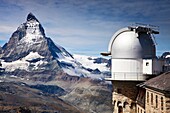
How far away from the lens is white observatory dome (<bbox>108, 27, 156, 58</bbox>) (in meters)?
44.0

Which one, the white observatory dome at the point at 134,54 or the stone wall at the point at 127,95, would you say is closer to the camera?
the white observatory dome at the point at 134,54

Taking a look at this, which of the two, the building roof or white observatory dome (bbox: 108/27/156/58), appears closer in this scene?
the building roof

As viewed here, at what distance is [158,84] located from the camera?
35.1 m

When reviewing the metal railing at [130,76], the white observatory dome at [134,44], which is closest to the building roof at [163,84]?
the metal railing at [130,76]

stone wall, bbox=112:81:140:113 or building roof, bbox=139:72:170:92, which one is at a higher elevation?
building roof, bbox=139:72:170:92

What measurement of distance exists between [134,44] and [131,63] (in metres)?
2.81

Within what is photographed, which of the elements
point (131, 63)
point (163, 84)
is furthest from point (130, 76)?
point (163, 84)

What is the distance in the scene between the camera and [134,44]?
144ft

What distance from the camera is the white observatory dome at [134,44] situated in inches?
1734

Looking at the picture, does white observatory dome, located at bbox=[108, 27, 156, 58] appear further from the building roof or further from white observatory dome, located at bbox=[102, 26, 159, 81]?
the building roof

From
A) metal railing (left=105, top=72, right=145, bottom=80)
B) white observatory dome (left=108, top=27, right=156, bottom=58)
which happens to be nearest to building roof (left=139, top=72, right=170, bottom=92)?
metal railing (left=105, top=72, right=145, bottom=80)

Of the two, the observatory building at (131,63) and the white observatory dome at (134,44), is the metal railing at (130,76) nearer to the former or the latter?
the observatory building at (131,63)

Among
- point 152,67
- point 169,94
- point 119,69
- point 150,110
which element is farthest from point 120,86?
point 169,94

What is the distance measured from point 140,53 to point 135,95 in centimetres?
634
